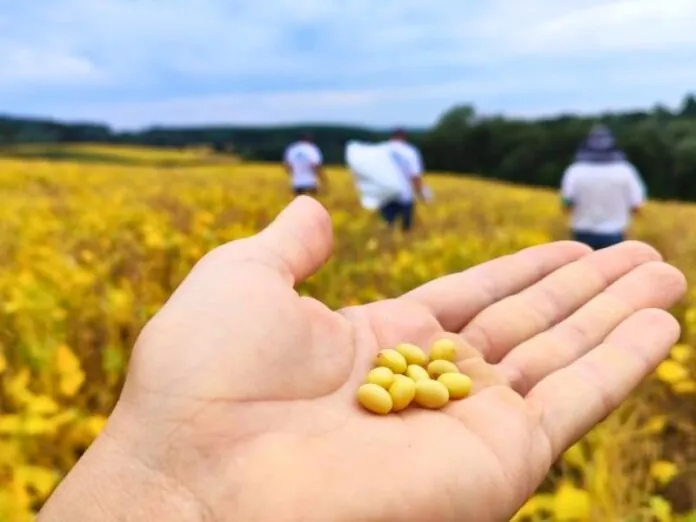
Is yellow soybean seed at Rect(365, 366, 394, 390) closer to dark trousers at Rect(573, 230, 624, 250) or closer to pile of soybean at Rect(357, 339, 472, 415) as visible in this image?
pile of soybean at Rect(357, 339, 472, 415)

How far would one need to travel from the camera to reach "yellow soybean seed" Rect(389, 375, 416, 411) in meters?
1.57

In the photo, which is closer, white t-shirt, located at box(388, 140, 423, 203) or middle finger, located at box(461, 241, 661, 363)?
middle finger, located at box(461, 241, 661, 363)

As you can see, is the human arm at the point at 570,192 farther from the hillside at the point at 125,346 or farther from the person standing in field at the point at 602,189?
the hillside at the point at 125,346

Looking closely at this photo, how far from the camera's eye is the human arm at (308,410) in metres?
1.37

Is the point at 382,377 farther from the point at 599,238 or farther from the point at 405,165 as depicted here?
the point at 405,165

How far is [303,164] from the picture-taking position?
33.6ft

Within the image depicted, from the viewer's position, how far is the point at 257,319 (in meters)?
1.55

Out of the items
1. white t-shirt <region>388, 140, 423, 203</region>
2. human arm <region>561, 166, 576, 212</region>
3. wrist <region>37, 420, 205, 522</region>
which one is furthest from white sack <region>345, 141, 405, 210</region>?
wrist <region>37, 420, 205, 522</region>

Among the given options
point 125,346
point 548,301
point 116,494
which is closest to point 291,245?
point 116,494

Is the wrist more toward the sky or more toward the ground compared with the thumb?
more toward the ground

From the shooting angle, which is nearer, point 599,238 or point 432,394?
point 432,394

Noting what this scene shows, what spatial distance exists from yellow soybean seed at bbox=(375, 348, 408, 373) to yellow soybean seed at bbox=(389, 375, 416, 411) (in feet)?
0.24

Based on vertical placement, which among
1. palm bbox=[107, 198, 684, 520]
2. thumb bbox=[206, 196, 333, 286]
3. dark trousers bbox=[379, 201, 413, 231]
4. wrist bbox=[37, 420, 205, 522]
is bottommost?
dark trousers bbox=[379, 201, 413, 231]

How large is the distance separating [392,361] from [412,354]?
76 mm
